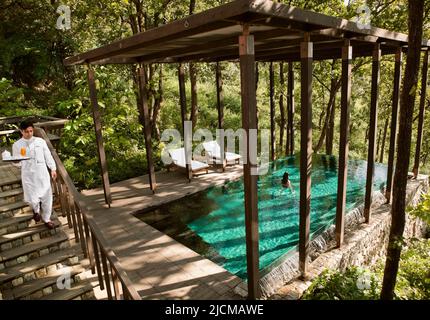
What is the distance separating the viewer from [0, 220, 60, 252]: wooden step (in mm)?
4406

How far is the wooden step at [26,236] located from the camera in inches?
173

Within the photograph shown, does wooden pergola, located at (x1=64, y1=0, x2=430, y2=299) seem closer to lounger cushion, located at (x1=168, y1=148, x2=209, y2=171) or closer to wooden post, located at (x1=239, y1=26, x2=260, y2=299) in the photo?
wooden post, located at (x1=239, y1=26, x2=260, y2=299)

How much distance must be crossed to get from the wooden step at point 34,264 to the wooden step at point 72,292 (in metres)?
0.42

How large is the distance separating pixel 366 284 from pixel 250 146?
362cm

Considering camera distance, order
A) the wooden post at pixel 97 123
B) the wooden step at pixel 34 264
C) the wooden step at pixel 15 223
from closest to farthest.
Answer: the wooden step at pixel 34 264
the wooden step at pixel 15 223
the wooden post at pixel 97 123

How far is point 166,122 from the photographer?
77.6 ft

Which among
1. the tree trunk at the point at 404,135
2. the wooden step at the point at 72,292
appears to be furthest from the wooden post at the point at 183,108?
the tree trunk at the point at 404,135

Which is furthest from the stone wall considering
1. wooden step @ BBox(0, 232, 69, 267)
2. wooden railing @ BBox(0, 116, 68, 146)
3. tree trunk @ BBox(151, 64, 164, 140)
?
tree trunk @ BBox(151, 64, 164, 140)

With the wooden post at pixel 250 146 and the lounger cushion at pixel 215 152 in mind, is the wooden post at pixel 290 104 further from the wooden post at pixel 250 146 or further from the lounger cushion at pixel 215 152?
the wooden post at pixel 250 146

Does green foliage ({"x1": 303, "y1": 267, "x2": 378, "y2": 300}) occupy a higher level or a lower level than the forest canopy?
lower

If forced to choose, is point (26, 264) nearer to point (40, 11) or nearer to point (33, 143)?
point (33, 143)

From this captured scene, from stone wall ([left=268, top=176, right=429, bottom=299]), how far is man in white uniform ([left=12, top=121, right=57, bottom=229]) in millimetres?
3765

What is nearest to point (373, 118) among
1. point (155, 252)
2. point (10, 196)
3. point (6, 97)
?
point (155, 252)

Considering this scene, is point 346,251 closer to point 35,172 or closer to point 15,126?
point 35,172
